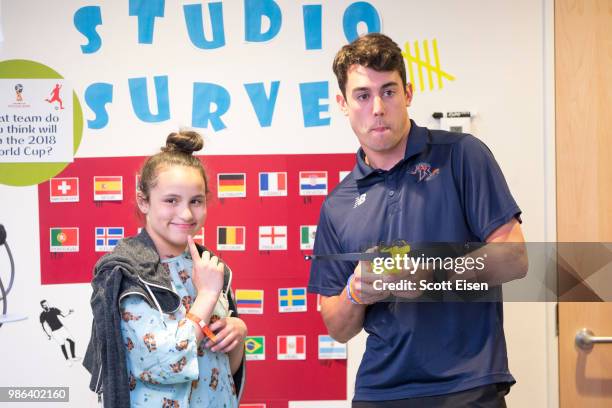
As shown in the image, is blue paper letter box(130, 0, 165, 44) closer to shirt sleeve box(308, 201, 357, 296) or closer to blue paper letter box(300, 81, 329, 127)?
blue paper letter box(300, 81, 329, 127)

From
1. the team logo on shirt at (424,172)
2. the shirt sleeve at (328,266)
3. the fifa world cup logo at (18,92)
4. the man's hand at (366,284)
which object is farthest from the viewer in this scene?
the fifa world cup logo at (18,92)

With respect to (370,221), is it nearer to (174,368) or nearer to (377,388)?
(377,388)

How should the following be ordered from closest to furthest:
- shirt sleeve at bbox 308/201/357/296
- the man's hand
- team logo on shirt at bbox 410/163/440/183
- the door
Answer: the man's hand → team logo on shirt at bbox 410/163/440/183 → shirt sleeve at bbox 308/201/357/296 → the door

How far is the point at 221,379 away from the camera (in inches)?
64.4

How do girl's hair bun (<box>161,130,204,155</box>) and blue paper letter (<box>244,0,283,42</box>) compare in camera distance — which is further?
blue paper letter (<box>244,0,283,42</box>)

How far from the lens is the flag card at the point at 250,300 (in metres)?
2.35

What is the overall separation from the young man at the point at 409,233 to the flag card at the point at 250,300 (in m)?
0.75

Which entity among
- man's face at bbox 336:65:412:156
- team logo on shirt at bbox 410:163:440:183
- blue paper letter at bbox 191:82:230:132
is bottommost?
team logo on shirt at bbox 410:163:440:183

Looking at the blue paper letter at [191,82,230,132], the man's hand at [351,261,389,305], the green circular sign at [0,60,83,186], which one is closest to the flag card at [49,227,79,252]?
the green circular sign at [0,60,83,186]

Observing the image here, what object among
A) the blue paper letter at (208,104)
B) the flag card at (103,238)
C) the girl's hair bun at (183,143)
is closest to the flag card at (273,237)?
the blue paper letter at (208,104)

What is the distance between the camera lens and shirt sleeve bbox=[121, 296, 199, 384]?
57.9 inches

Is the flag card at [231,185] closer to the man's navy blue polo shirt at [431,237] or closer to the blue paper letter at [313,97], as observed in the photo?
the blue paper letter at [313,97]

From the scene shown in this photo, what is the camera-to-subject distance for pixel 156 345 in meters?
1.47

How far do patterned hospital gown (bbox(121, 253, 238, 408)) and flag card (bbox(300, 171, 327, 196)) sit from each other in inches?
33.1
